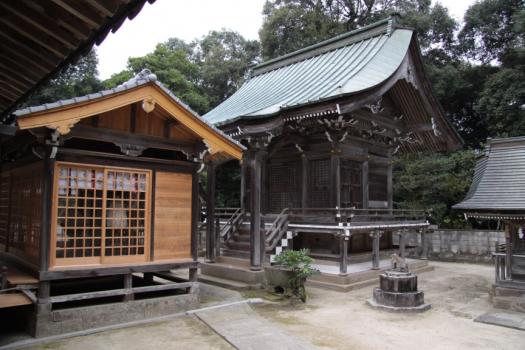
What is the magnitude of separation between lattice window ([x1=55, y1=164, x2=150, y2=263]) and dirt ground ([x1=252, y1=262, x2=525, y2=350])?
3.29 metres

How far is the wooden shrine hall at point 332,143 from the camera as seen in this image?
1214 centimetres

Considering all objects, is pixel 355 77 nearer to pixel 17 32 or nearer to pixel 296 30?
pixel 17 32

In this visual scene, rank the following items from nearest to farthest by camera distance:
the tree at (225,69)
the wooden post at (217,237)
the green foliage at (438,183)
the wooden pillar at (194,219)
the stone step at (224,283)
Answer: the wooden pillar at (194,219)
the stone step at (224,283)
the wooden post at (217,237)
the green foliage at (438,183)
the tree at (225,69)

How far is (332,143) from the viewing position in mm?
13695

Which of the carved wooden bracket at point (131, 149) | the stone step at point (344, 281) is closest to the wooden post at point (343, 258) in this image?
the stone step at point (344, 281)

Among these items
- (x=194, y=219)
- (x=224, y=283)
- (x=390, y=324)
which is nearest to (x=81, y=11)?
(x=194, y=219)

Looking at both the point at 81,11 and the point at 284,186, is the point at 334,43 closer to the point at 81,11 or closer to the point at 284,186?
the point at 284,186

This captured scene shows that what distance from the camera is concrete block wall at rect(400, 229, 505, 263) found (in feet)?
59.2

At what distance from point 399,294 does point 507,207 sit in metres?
3.31

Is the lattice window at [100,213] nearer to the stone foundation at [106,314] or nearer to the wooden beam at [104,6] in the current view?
the stone foundation at [106,314]

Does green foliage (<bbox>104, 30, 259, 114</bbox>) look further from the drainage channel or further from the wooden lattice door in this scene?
the drainage channel

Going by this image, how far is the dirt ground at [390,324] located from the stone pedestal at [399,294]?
22 cm

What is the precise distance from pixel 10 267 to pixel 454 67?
91.5ft

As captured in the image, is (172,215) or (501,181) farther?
(501,181)
